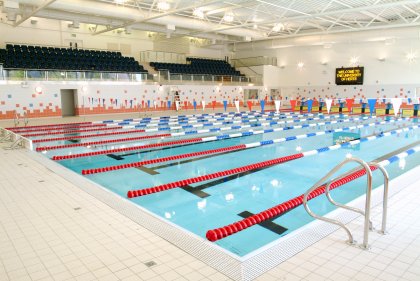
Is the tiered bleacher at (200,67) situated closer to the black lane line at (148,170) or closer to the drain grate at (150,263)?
the black lane line at (148,170)

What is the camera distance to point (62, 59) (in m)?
A: 16.9

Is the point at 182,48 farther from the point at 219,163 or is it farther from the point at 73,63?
the point at 219,163

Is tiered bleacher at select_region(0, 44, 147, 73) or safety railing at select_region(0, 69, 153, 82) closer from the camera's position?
safety railing at select_region(0, 69, 153, 82)

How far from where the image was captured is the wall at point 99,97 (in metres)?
14.5

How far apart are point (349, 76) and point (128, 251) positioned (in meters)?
21.2

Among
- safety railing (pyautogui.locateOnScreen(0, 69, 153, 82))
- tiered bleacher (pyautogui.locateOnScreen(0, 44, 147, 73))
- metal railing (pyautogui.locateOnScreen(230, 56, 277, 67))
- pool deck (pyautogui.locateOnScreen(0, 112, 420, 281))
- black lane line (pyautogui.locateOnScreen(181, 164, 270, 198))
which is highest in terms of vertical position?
metal railing (pyautogui.locateOnScreen(230, 56, 277, 67))

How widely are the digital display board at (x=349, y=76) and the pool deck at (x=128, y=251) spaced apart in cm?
1859

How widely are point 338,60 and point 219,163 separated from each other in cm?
1808

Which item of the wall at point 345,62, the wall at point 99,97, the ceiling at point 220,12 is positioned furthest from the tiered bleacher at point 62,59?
the wall at point 345,62

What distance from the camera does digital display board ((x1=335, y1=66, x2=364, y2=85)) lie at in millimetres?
20395

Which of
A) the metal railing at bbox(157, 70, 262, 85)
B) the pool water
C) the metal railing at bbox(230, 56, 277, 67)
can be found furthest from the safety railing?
the metal railing at bbox(230, 56, 277, 67)

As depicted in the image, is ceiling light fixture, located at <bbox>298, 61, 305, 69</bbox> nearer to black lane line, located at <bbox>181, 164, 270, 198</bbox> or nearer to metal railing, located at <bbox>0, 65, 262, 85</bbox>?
metal railing, located at <bbox>0, 65, 262, 85</bbox>

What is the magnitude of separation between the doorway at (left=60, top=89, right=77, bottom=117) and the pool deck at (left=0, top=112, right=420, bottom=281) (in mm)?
14652

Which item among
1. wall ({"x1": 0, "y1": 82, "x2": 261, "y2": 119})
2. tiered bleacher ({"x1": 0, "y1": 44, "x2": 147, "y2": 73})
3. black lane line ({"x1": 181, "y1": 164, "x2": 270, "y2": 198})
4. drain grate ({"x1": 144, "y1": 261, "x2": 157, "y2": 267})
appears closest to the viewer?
drain grate ({"x1": 144, "y1": 261, "x2": 157, "y2": 267})
